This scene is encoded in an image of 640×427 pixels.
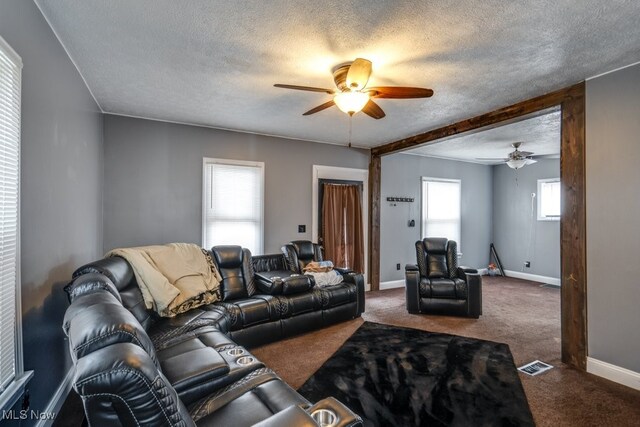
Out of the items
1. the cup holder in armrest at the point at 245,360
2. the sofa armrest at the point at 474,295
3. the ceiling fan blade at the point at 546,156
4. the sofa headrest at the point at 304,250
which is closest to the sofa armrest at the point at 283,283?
the sofa headrest at the point at 304,250

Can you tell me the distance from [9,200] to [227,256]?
7.75 ft

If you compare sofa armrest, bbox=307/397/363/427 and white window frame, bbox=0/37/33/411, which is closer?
sofa armrest, bbox=307/397/363/427

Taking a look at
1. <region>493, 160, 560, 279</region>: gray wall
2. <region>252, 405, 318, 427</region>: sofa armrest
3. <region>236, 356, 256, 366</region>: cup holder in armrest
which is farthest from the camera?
<region>493, 160, 560, 279</region>: gray wall

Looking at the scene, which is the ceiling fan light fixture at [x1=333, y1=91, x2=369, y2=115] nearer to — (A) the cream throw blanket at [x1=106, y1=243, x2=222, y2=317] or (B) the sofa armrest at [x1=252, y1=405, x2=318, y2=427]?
(B) the sofa armrest at [x1=252, y1=405, x2=318, y2=427]

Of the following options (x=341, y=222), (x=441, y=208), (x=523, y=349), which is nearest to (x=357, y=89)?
(x=523, y=349)

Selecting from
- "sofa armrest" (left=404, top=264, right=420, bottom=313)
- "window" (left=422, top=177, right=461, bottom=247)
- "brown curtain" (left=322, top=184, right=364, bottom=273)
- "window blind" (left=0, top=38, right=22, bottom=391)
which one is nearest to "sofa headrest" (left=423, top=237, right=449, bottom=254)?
"sofa armrest" (left=404, top=264, right=420, bottom=313)

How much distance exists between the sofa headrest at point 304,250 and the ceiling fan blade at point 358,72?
2742 millimetres

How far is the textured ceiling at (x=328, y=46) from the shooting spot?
192cm

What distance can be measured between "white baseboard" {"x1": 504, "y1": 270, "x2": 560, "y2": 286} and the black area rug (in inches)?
161

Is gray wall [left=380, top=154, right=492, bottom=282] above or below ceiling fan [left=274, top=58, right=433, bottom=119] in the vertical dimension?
below

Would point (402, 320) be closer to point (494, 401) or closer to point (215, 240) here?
point (494, 401)

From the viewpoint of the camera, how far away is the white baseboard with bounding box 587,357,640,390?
2.56m

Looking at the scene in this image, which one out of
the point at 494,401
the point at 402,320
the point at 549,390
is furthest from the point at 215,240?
the point at 549,390

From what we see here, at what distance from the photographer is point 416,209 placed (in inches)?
257
